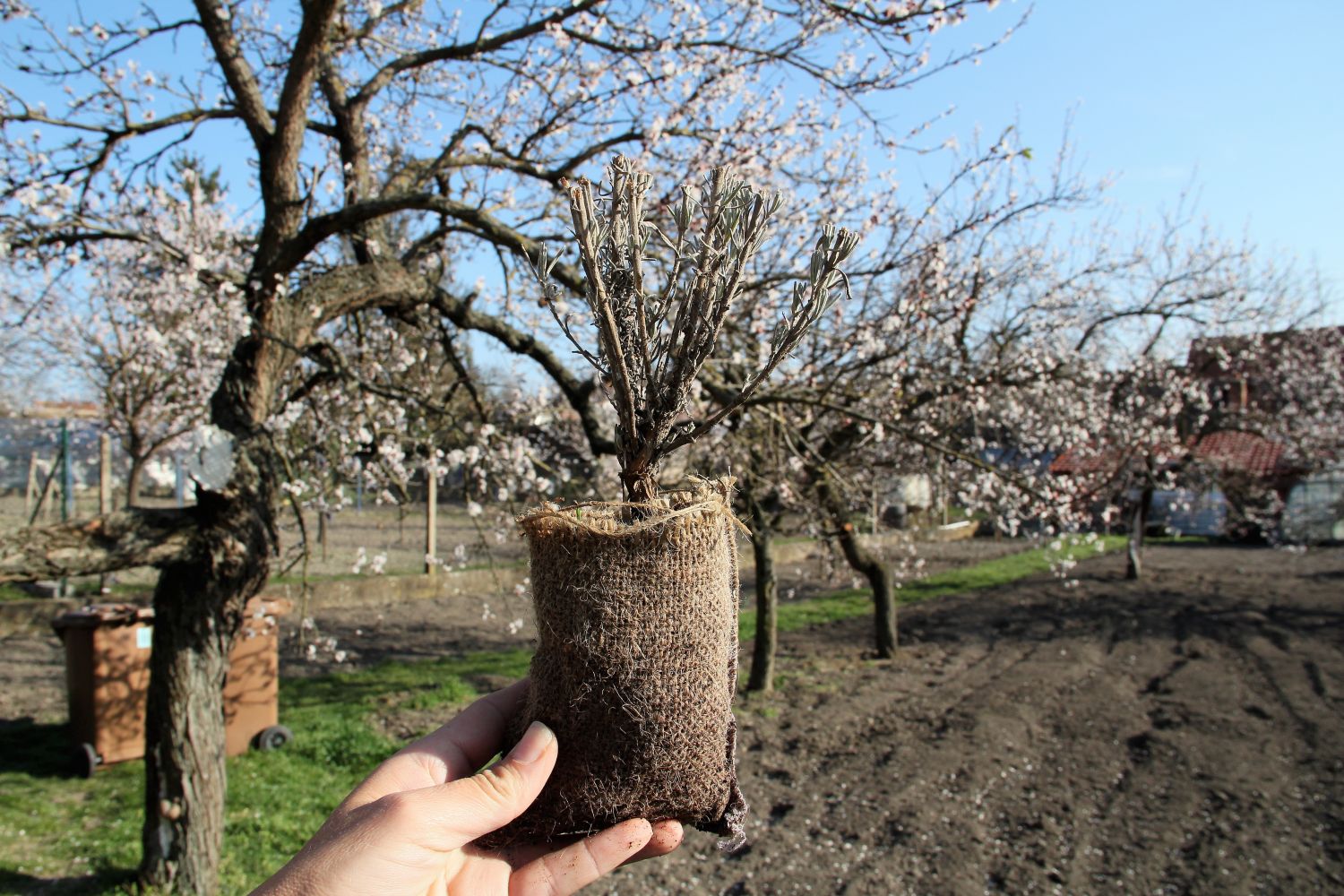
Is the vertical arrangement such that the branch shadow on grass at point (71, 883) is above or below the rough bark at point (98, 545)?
below

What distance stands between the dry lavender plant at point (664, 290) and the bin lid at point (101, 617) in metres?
5.97

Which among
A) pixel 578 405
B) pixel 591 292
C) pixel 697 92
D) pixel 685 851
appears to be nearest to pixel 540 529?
pixel 591 292

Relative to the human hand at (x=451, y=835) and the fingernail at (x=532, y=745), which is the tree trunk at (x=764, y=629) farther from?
the fingernail at (x=532, y=745)

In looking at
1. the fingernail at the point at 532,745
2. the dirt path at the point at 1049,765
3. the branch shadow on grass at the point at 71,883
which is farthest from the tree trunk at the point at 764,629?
the fingernail at the point at 532,745

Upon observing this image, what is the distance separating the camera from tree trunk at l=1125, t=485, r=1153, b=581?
14.5m

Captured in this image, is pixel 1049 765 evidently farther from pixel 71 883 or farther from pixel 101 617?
pixel 101 617

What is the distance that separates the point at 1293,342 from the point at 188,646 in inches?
814

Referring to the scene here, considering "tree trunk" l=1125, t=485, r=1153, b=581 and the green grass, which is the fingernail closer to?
the green grass

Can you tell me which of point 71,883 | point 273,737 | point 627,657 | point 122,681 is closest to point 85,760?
point 122,681

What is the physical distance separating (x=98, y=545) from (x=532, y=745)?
118 inches

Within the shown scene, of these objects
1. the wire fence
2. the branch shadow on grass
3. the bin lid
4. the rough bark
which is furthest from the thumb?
the wire fence

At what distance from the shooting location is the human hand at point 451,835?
1386mm

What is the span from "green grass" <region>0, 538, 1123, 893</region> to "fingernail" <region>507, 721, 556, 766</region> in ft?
12.8

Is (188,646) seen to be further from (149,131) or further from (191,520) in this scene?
(149,131)
